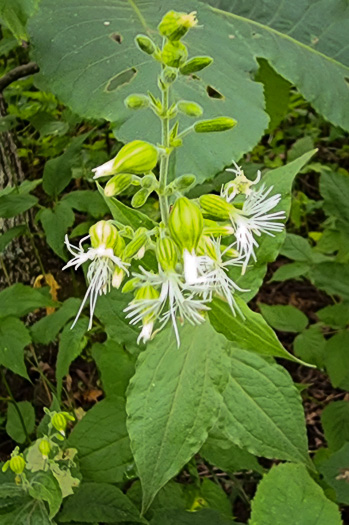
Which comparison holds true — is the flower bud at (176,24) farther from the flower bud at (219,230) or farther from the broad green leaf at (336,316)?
the broad green leaf at (336,316)

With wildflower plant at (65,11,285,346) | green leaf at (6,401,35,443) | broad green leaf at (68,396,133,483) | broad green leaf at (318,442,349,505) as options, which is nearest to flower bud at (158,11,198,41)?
wildflower plant at (65,11,285,346)

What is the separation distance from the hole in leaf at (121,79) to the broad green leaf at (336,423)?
1268 mm

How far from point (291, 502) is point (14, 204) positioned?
1.15 metres

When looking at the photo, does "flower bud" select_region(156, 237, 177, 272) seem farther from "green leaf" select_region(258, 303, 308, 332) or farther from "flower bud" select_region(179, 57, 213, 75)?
"green leaf" select_region(258, 303, 308, 332)

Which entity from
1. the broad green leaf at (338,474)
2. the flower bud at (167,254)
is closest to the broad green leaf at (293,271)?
the broad green leaf at (338,474)

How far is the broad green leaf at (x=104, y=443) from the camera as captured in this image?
140 centimetres

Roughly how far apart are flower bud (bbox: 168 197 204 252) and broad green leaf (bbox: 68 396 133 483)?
70 centimetres

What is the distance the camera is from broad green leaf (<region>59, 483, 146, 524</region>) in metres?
1.37

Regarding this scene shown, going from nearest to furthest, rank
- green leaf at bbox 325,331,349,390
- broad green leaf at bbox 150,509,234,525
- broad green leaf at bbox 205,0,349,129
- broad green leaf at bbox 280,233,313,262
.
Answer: broad green leaf at bbox 205,0,349,129, broad green leaf at bbox 150,509,234,525, green leaf at bbox 325,331,349,390, broad green leaf at bbox 280,233,313,262

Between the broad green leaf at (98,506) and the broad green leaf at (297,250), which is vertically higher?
the broad green leaf at (297,250)

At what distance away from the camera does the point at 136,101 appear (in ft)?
2.94

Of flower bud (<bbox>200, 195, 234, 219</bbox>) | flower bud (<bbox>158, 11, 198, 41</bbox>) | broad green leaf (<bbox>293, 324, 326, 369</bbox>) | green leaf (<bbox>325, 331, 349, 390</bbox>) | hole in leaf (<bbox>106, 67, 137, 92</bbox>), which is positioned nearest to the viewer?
flower bud (<bbox>158, 11, 198, 41</bbox>)

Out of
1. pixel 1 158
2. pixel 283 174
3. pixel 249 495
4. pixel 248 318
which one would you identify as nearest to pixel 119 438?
pixel 248 318

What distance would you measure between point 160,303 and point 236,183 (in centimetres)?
27
